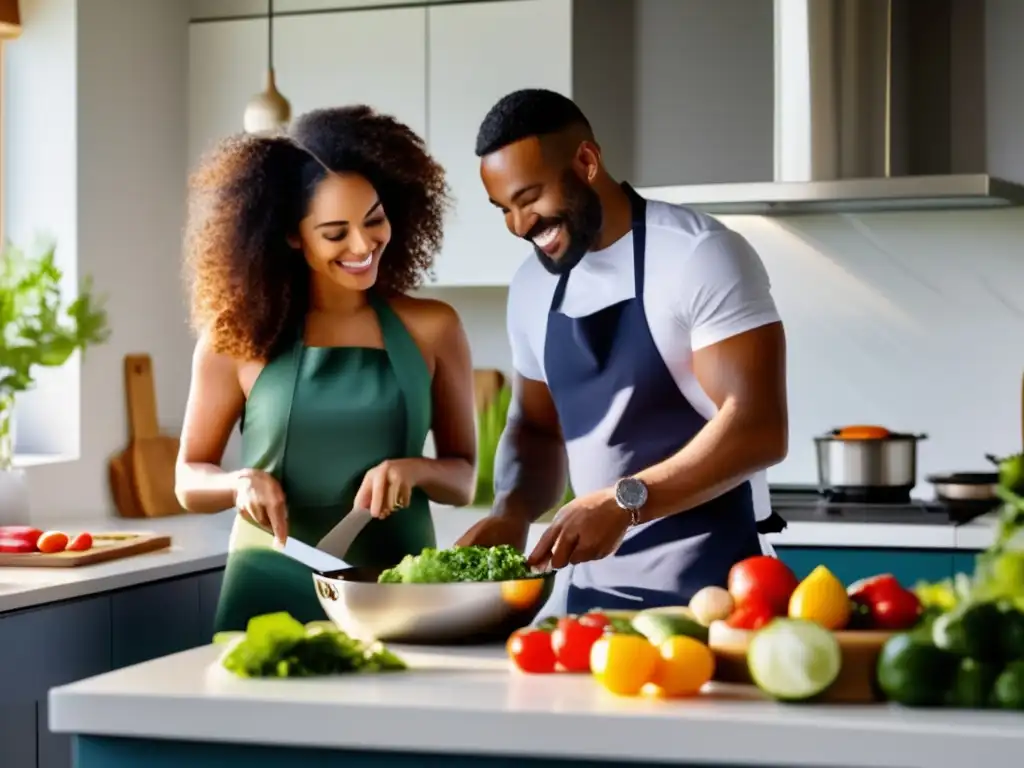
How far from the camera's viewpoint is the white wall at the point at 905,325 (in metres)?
4.39

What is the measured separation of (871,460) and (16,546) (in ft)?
6.72

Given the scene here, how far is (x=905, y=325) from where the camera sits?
446 cm

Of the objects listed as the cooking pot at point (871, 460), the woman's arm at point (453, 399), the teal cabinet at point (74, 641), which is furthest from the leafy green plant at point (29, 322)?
the cooking pot at point (871, 460)

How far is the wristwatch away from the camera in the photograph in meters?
2.45

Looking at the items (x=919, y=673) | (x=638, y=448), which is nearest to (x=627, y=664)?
(x=919, y=673)

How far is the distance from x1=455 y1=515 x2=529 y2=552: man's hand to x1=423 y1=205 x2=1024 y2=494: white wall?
2.01m

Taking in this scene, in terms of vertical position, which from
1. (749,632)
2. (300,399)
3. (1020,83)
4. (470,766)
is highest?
(1020,83)

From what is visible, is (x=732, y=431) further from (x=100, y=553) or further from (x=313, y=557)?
(x=100, y=553)

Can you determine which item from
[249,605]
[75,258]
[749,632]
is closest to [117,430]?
[75,258]

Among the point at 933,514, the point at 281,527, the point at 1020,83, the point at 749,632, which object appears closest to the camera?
the point at 749,632

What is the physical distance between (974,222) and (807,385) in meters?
0.63

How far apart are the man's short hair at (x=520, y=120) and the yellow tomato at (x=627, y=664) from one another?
3.37 feet

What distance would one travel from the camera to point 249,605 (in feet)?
9.29

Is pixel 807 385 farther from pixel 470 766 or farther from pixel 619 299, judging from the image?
pixel 470 766
